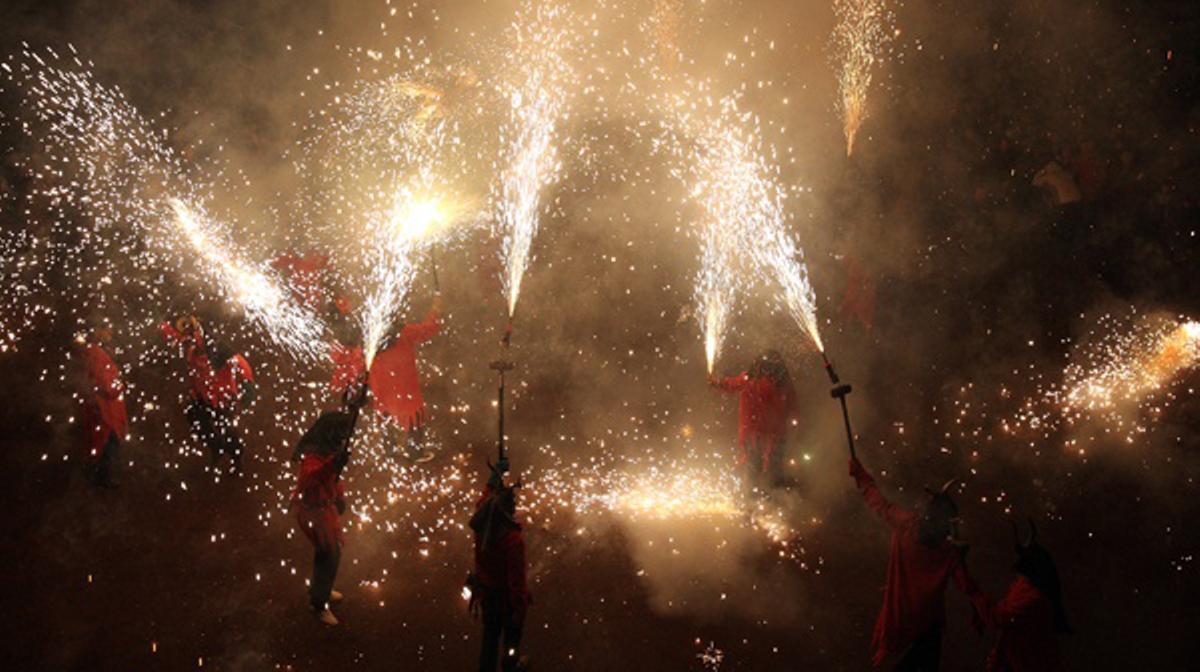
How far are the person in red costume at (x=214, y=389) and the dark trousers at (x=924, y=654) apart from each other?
6.94 metres

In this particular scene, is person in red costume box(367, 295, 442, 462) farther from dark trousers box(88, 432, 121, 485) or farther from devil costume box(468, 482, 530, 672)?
devil costume box(468, 482, 530, 672)

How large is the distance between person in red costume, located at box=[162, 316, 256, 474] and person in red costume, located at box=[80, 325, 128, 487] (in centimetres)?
63

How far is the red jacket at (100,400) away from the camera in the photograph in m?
6.70

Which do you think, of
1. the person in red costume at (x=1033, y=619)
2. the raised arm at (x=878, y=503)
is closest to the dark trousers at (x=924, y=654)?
the person in red costume at (x=1033, y=619)

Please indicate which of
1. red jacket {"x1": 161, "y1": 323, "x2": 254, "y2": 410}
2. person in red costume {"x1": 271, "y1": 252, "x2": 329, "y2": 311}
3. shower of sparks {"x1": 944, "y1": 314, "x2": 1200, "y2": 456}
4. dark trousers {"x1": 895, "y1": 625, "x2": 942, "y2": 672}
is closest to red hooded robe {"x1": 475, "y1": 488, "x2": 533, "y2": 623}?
dark trousers {"x1": 895, "y1": 625, "x2": 942, "y2": 672}

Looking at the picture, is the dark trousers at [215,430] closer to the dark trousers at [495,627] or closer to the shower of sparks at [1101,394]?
the dark trousers at [495,627]

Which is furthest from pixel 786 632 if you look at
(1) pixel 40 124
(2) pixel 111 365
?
(1) pixel 40 124

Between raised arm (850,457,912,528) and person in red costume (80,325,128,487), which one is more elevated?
person in red costume (80,325,128,487)

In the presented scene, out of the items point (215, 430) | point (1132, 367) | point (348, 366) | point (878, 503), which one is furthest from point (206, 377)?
point (1132, 367)

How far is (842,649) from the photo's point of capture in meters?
4.98

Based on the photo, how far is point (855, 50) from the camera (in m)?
11.3

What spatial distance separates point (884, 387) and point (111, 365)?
9.35 metres

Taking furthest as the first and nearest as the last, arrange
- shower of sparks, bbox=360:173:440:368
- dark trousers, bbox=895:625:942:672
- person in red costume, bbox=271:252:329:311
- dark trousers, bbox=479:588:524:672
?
shower of sparks, bbox=360:173:440:368
person in red costume, bbox=271:252:329:311
dark trousers, bbox=479:588:524:672
dark trousers, bbox=895:625:942:672

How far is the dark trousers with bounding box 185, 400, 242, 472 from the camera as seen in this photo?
7.43m
